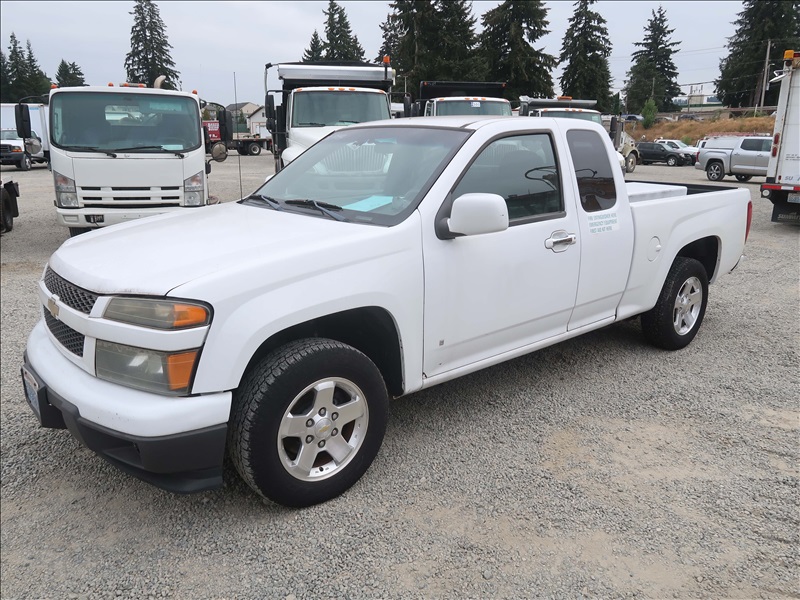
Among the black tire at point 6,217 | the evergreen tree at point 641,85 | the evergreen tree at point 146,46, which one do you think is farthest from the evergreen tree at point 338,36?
the black tire at point 6,217

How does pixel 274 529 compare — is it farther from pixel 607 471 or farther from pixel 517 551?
pixel 607 471

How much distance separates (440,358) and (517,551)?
1.05 metres

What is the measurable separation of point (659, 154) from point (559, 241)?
33.1m

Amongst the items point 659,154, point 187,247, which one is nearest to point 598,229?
point 187,247

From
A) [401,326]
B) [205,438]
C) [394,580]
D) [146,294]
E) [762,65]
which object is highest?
[762,65]

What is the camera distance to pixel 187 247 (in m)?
2.91

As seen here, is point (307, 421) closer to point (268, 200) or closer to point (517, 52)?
point (268, 200)

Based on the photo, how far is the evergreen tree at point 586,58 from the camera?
54.0 metres

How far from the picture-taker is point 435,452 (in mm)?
3498

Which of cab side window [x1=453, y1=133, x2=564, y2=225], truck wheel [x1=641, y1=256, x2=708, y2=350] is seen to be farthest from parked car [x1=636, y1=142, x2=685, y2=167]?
cab side window [x1=453, y1=133, x2=564, y2=225]

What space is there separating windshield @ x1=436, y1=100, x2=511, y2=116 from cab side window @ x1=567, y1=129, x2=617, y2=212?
1101cm

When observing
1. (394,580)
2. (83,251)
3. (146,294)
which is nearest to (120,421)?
(146,294)

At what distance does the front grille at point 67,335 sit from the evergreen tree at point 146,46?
70940 millimetres

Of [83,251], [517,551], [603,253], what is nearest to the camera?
[517,551]
